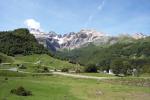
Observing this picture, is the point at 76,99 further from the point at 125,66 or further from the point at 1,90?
the point at 125,66

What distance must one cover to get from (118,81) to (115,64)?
180 feet

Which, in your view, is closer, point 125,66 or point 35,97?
point 35,97

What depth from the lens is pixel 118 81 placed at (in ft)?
327

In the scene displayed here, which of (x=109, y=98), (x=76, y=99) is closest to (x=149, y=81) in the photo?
(x=109, y=98)

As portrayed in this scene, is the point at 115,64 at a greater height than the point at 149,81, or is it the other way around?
the point at 115,64

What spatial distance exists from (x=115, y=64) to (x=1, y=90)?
103 m

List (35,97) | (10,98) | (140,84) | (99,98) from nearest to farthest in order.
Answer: (10,98) → (35,97) → (99,98) → (140,84)

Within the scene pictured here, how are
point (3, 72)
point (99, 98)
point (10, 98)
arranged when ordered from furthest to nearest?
point (3, 72)
point (99, 98)
point (10, 98)

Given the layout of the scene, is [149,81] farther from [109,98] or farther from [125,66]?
[125,66]

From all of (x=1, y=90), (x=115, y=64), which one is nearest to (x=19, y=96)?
(x=1, y=90)

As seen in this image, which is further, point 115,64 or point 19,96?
point 115,64

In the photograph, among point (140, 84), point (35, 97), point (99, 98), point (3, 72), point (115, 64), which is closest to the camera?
point (35, 97)

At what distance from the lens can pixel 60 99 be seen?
52.5 meters

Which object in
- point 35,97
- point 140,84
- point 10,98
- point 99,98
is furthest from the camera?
point 140,84
